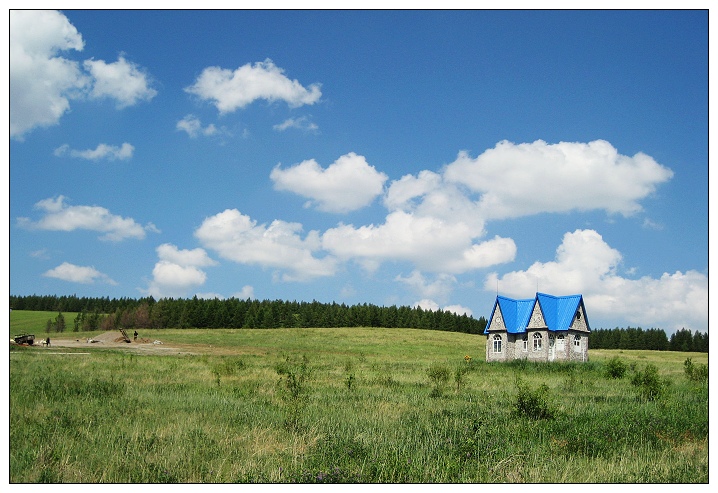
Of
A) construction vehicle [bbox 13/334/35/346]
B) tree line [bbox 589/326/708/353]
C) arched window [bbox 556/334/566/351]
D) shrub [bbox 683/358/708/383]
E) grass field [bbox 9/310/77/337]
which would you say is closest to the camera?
shrub [bbox 683/358/708/383]

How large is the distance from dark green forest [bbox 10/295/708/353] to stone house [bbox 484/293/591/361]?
44180mm

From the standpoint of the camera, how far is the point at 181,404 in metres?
11.4

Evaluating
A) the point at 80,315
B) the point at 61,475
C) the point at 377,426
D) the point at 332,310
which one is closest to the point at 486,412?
the point at 377,426

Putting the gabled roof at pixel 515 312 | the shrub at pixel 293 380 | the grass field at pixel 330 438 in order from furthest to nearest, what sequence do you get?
the gabled roof at pixel 515 312
the shrub at pixel 293 380
the grass field at pixel 330 438

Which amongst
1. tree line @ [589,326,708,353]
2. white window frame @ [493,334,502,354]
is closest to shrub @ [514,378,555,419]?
white window frame @ [493,334,502,354]

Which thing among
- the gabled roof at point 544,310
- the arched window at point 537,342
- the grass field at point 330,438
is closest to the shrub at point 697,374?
the gabled roof at point 544,310

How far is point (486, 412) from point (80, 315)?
3100 inches

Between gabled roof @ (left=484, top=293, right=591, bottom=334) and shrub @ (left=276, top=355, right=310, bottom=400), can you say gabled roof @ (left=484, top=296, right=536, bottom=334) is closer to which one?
gabled roof @ (left=484, top=293, right=591, bottom=334)

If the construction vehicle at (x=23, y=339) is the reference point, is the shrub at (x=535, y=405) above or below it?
above

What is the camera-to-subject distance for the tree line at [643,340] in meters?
87.8

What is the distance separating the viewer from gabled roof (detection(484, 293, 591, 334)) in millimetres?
37469

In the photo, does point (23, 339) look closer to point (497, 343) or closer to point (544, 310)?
point (497, 343)

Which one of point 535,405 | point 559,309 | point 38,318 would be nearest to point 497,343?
point 559,309

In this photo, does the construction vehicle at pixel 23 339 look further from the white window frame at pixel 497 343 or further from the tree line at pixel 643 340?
the tree line at pixel 643 340
